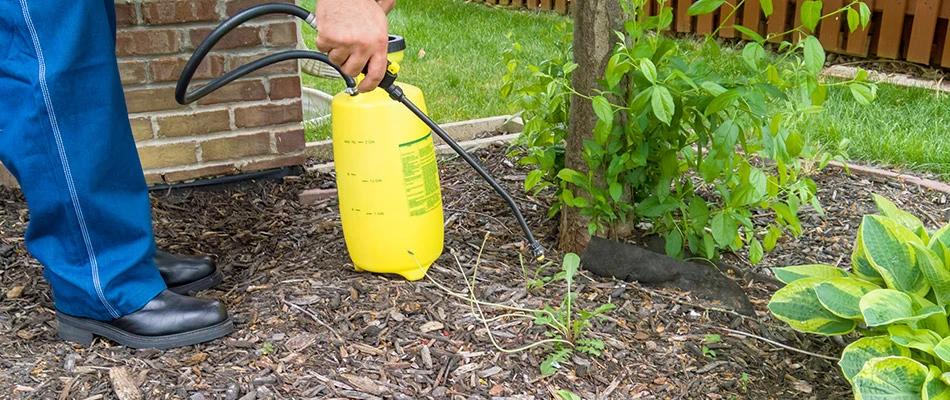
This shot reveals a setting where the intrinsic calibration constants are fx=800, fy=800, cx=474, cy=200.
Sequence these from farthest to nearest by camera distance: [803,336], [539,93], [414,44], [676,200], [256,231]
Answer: [414,44], [256,231], [539,93], [676,200], [803,336]

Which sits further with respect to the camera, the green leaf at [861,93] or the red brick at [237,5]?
the red brick at [237,5]

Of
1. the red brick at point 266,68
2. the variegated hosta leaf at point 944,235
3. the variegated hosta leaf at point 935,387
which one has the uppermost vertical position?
the red brick at point 266,68

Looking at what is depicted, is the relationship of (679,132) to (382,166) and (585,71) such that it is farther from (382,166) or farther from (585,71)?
(382,166)

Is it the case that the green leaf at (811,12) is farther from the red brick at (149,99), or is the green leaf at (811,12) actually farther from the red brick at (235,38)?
the red brick at (149,99)

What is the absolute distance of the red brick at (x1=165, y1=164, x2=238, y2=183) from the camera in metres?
2.66

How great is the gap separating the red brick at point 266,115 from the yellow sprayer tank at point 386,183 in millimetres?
834

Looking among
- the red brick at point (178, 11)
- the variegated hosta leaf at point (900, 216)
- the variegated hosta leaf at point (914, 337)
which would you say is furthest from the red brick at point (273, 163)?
the variegated hosta leaf at point (914, 337)

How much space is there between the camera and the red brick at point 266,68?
2600 millimetres

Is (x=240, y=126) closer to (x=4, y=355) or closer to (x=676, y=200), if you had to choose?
(x=4, y=355)

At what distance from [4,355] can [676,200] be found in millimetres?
1602

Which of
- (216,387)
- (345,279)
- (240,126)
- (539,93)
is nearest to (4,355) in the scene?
(216,387)

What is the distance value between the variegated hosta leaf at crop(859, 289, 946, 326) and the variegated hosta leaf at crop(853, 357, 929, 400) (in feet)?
0.24

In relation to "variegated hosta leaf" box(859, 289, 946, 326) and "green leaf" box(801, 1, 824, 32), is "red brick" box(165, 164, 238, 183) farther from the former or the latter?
"variegated hosta leaf" box(859, 289, 946, 326)

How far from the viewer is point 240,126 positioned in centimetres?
270
